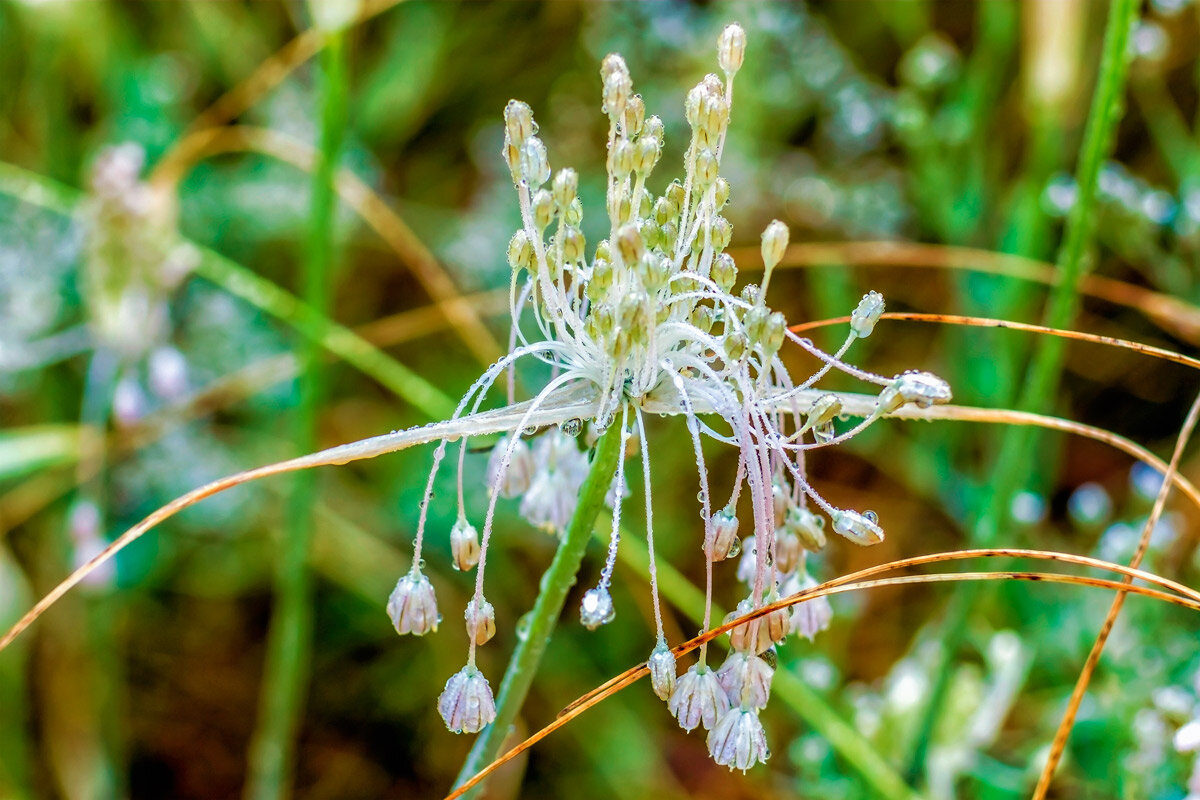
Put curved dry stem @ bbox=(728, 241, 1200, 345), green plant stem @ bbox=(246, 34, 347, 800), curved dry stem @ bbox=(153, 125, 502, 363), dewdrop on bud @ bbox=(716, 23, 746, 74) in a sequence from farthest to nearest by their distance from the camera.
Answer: curved dry stem @ bbox=(153, 125, 502, 363), curved dry stem @ bbox=(728, 241, 1200, 345), green plant stem @ bbox=(246, 34, 347, 800), dewdrop on bud @ bbox=(716, 23, 746, 74)

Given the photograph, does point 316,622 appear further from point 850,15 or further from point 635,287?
point 850,15

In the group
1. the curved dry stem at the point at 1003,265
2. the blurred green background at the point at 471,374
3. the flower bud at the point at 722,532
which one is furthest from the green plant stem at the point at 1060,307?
the flower bud at the point at 722,532

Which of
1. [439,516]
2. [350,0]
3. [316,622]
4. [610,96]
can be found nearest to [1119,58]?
[610,96]

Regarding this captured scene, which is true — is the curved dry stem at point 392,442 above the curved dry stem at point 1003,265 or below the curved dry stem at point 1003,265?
Result: below

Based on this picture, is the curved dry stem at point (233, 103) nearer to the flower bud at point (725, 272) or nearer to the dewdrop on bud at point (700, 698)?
the flower bud at point (725, 272)

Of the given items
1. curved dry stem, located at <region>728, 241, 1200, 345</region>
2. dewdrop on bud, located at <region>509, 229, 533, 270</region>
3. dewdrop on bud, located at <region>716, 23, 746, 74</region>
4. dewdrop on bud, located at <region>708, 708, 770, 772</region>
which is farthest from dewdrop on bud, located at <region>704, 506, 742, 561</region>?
curved dry stem, located at <region>728, 241, 1200, 345</region>

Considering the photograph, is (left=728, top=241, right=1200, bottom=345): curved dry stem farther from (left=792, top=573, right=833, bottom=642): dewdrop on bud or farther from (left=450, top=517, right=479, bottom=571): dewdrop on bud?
(left=450, top=517, right=479, bottom=571): dewdrop on bud
